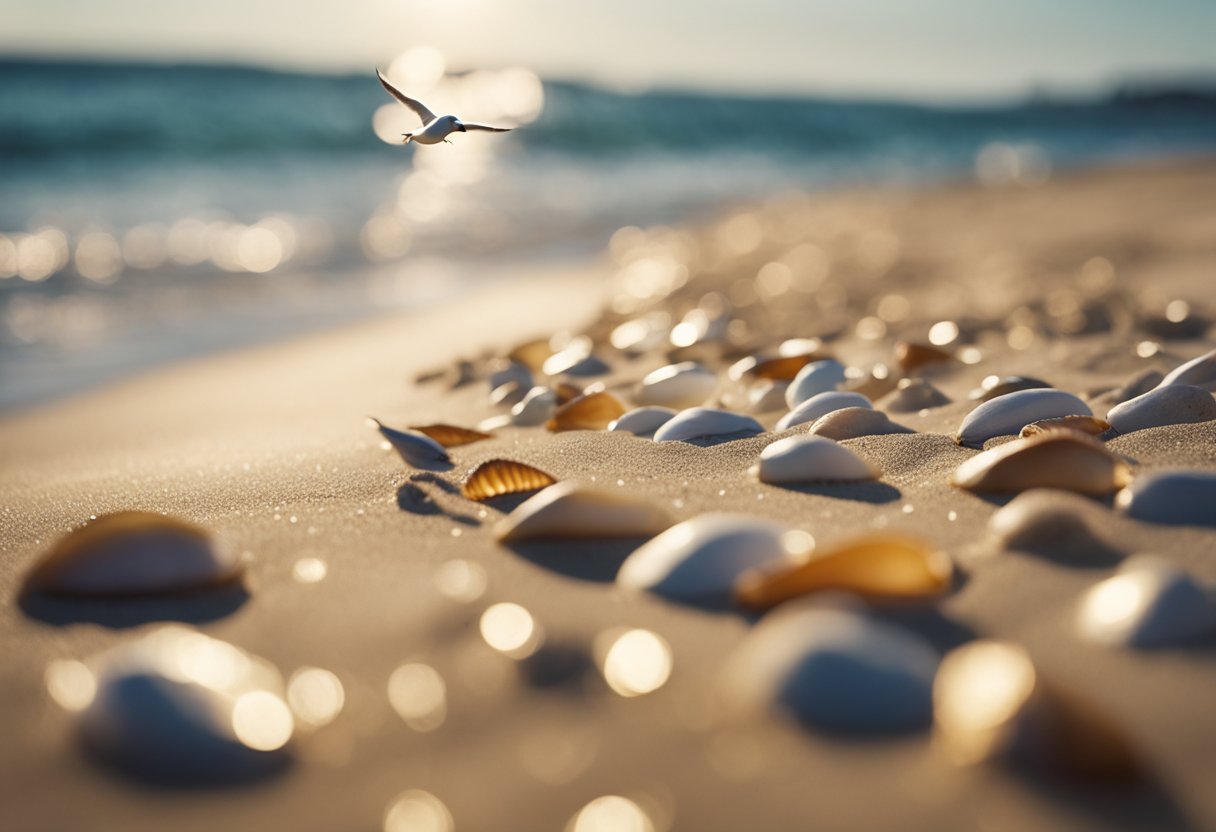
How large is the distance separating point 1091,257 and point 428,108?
3.60 metres

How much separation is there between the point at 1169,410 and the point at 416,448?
1.24 meters

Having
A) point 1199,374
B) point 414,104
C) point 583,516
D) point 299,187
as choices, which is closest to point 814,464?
point 583,516

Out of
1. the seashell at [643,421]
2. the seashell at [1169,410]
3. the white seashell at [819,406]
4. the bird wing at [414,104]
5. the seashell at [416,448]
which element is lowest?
the seashell at [416,448]

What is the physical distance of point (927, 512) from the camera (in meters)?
1.29

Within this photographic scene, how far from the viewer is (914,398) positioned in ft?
6.41

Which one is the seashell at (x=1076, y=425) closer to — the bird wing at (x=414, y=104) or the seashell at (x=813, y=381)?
the seashell at (x=813, y=381)

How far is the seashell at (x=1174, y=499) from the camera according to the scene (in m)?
1.16

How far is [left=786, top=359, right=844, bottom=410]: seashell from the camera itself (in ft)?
6.53

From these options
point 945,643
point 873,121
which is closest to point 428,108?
point 945,643

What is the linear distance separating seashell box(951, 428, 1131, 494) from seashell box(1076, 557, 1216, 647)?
0.32 metres

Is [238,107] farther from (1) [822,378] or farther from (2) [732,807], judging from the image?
(2) [732,807]

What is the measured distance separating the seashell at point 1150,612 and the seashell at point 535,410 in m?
1.24

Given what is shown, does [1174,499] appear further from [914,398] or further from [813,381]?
[813,381]

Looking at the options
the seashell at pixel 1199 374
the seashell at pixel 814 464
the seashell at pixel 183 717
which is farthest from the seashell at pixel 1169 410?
the seashell at pixel 183 717
